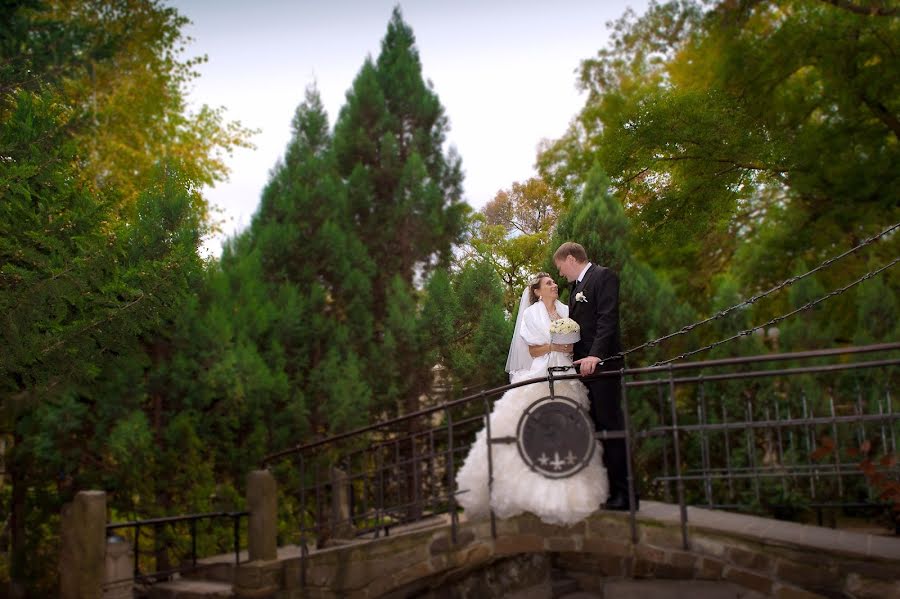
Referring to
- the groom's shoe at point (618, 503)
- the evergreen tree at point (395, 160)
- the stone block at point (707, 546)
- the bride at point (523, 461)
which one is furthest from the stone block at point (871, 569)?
the evergreen tree at point (395, 160)

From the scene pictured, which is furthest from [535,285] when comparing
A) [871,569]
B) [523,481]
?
[871,569]

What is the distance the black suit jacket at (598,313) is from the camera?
241 inches

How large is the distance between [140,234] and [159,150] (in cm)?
1027

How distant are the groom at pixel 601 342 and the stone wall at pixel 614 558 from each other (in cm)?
37

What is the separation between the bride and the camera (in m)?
5.94

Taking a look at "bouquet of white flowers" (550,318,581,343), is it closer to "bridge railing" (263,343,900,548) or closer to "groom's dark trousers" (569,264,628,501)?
"groom's dark trousers" (569,264,628,501)

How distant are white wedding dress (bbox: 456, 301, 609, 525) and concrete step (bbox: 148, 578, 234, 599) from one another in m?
3.23

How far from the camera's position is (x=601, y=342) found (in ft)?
20.0

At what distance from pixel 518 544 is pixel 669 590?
108cm

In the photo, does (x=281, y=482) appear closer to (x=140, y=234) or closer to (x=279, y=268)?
(x=279, y=268)

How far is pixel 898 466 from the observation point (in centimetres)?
538

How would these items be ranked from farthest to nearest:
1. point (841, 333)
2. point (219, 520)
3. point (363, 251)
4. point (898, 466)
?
point (841, 333) < point (363, 251) < point (219, 520) < point (898, 466)

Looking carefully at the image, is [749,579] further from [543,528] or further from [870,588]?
[543,528]

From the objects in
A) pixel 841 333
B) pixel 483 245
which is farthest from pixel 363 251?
pixel 841 333
